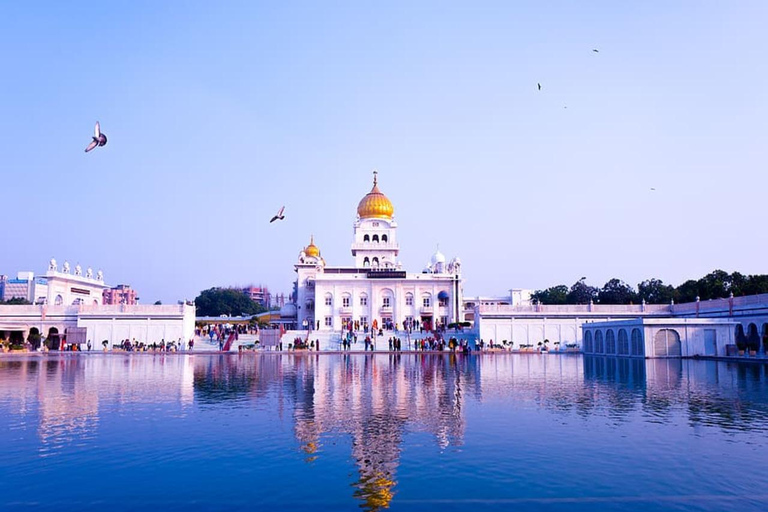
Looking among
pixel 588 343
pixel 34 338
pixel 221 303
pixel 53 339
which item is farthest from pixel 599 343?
pixel 221 303

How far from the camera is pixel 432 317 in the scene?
6862cm

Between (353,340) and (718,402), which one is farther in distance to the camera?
(353,340)

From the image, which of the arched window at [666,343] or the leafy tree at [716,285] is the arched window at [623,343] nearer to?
the arched window at [666,343]

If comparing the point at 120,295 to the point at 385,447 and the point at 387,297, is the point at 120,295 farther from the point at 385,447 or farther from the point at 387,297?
the point at 385,447

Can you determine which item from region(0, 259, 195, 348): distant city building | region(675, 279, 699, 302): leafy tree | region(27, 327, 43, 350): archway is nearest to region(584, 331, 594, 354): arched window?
region(675, 279, 699, 302): leafy tree

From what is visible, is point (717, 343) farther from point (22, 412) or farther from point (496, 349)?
point (22, 412)

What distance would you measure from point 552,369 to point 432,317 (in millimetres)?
37272

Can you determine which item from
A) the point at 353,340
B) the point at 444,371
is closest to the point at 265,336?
the point at 353,340

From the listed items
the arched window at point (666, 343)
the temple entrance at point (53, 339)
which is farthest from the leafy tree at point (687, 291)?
the temple entrance at point (53, 339)

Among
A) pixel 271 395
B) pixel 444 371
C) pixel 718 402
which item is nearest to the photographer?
pixel 718 402

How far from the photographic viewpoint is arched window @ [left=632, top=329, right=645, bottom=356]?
3816cm

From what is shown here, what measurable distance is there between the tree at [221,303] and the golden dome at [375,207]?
40.8 metres

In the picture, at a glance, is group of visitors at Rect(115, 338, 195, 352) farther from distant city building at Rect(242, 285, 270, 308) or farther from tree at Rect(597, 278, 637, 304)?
distant city building at Rect(242, 285, 270, 308)

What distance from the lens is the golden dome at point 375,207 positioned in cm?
7581
